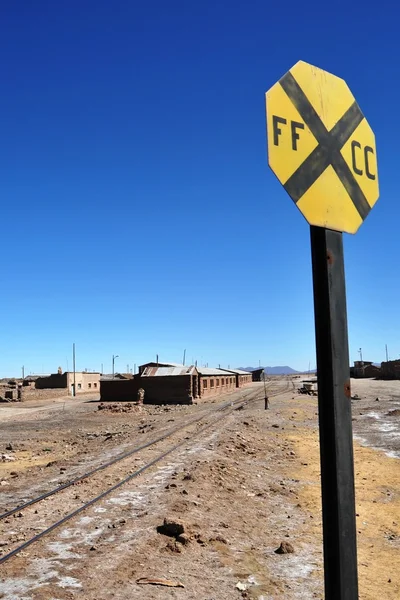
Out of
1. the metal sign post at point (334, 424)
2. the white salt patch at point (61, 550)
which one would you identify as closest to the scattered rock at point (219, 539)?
the white salt patch at point (61, 550)

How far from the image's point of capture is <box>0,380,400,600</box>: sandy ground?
639 centimetres

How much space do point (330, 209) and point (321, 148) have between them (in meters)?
0.28

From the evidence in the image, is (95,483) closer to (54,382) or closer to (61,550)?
(61,550)

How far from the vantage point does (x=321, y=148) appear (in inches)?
87.0

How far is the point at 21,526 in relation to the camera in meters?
8.59

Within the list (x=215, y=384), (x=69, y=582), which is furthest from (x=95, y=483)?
(x=215, y=384)

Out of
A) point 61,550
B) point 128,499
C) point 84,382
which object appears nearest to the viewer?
point 61,550

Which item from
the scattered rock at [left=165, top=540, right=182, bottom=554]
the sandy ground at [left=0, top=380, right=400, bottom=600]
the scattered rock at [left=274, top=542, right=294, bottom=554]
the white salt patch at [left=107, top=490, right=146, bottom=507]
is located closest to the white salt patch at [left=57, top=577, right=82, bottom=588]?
the sandy ground at [left=0, top=380, right=400, bottom=600]

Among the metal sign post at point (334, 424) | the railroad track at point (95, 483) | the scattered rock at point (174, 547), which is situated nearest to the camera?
the metal sign post at point (334, 424)

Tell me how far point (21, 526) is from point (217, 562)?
12.0 feet

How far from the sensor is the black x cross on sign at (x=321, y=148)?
2129 mm

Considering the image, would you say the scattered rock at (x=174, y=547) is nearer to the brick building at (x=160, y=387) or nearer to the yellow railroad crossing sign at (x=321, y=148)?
the yellow railroad crossing sign at (x=321, y=148)

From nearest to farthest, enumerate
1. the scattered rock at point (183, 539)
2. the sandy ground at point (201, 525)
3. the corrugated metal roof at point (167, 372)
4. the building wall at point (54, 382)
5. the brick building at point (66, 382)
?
the sandy ground at point (201, 525) → the scattered rock at point (183, 539) → the corrugated metal roof at point (167, 372) → the brick building at point (66, 382) → the building wall at point (54, 382)

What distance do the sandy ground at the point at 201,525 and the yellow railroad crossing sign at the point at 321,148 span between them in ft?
18.2
